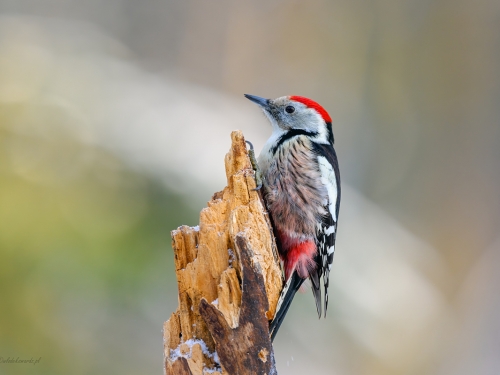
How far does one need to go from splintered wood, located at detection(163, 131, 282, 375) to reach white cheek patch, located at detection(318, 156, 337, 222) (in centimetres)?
58

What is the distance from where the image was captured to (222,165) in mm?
5473

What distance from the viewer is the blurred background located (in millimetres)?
4863

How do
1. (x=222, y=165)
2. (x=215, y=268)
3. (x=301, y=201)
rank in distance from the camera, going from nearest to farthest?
(x=215, y=268) → (x=301, y=201) → (x=222, y=165)

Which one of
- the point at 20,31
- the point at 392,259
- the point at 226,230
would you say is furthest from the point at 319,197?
the point at 20,31

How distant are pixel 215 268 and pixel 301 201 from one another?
771mm

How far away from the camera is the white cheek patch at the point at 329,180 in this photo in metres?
2.62

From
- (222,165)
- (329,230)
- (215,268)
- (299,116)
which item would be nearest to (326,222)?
(329,230)

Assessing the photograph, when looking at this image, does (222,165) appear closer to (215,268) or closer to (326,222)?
(326,222)

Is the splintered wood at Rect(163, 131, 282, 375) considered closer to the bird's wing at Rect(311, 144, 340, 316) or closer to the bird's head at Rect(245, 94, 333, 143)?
the bird's wing at Rect(311, 144, 340, 316)

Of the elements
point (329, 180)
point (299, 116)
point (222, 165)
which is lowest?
point (222, 165)

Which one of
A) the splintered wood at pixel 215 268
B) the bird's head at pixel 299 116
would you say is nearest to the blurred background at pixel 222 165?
the bird's head at pixel 299 116

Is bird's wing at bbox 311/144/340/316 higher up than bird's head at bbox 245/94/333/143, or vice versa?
bird's head at bbox 245/94/333/143

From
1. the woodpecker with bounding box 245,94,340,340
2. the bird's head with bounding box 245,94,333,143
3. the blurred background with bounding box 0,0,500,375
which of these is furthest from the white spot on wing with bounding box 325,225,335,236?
the blurred background with bounding box 0,0,500,375

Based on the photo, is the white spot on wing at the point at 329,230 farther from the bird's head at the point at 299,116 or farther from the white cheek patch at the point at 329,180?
the bird's head at the point at 299,116
